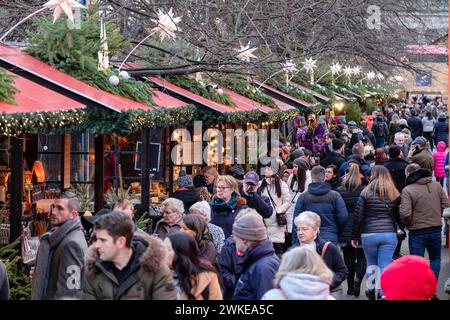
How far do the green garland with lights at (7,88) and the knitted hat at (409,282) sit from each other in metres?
5.43

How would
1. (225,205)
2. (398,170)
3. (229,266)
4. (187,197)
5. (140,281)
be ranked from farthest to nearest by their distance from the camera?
(398,170)
(187,197)
(225,205)
(229,266)
(140,281)

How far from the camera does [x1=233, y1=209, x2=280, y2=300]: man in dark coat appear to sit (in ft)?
25.1

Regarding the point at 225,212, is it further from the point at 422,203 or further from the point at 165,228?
the point at 422,203

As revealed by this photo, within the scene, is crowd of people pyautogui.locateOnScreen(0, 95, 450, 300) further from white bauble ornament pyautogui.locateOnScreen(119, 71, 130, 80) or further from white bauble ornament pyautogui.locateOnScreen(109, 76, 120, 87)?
white bauble ornament pyautogui.locateOnScreen(109, 76, 120, 87)

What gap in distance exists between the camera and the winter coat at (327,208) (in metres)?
12.0

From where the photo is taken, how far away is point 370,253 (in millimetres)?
12062

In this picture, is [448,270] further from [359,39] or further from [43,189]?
[359,39]

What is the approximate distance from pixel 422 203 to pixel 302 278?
6.66 m

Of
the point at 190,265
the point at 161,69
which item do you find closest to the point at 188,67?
the point at 161,69

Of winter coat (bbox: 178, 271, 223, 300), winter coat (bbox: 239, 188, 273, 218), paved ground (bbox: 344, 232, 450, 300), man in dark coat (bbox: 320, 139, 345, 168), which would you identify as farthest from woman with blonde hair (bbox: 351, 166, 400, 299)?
man in dark coat (bbox: 320, 139, 345, 168)

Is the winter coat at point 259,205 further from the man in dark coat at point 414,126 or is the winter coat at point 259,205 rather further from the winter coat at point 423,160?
the man in dark coat at point 414,126

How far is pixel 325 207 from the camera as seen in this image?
1202 centimetres

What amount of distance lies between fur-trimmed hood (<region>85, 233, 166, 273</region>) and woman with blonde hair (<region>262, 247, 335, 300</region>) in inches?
30.2

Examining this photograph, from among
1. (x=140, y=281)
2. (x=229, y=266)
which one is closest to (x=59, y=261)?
(x=229, y=266)
